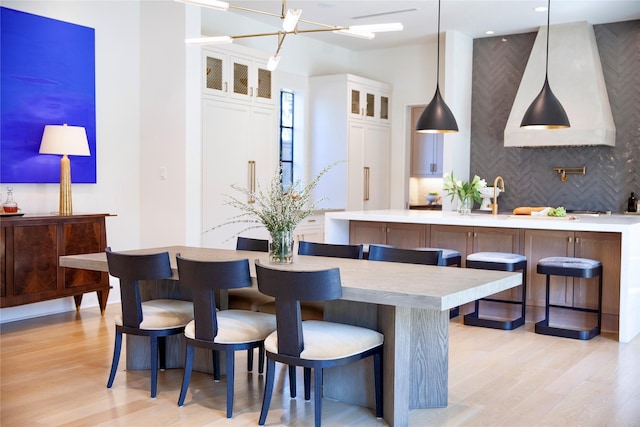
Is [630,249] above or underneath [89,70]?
underneath

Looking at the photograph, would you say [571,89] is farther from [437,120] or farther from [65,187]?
[65,187]

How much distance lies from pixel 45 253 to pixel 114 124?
61.3 inches

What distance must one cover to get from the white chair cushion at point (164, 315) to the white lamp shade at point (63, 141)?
Result: 2.08 metres

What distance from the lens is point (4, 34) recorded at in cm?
516

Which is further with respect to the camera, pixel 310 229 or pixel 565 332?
pixel 310 229

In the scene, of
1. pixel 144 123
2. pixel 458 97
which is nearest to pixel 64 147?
pixel 144 123

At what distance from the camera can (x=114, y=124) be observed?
6.09 metres

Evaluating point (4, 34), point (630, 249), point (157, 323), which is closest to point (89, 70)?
point (4, 34)

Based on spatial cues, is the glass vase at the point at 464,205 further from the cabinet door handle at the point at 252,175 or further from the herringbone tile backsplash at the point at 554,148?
the herringbone tile backsplash at the point at 554,148

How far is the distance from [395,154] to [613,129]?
2.71m

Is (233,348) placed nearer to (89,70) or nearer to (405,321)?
(405,321)

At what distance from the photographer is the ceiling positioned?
6578mm

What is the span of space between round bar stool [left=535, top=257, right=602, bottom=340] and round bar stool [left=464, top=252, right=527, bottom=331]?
17 centimetres

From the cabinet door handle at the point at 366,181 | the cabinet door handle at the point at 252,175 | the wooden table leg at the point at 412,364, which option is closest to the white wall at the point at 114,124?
the cabinet door handle at the point at 252,175
